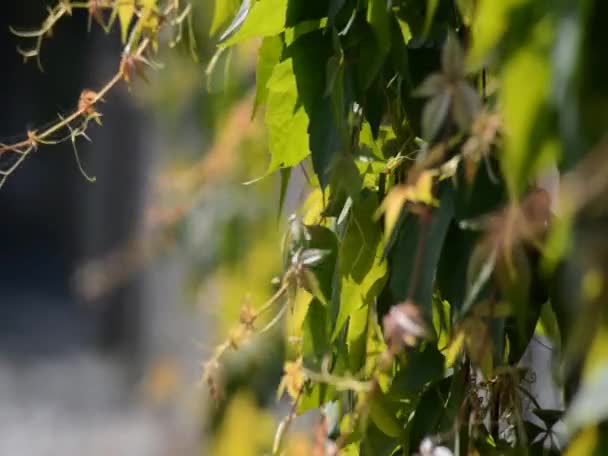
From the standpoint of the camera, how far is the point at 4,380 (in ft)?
12.0

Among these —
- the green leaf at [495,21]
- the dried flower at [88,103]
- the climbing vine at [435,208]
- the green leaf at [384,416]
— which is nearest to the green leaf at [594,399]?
the climbing vine at [435,208]

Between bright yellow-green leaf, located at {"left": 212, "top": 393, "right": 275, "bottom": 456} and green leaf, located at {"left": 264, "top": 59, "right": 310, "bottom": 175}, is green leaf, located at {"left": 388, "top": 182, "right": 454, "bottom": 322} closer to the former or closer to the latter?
green leaf, located at {"left": 264, "top": 59, "right": 310, "bottom": 175}

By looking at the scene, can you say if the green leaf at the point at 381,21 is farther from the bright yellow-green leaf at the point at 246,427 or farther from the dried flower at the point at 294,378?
the bright yellow-green leaf at the point at 246,427

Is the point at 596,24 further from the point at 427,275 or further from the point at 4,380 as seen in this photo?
the point at 4,380

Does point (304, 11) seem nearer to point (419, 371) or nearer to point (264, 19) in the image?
point (264, 19)

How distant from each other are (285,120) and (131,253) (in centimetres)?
198

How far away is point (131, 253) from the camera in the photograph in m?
2.62

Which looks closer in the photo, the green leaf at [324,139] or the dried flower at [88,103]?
the green leaf at [324,139]

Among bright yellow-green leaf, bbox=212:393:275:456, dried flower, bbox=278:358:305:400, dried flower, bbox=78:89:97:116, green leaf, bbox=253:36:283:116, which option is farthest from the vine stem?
bright yellow-green leaf, bbox=212:393:275:456

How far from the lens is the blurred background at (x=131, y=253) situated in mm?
2145

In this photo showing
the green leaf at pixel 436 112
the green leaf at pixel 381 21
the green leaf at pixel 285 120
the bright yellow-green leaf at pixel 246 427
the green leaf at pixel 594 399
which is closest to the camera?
the green leaf at pixel 594 399

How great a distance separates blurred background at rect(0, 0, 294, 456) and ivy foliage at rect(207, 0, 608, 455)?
361 millimetres

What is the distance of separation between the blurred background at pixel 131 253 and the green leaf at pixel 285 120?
0.33 m

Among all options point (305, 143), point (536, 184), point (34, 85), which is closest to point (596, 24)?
point (536, 184)
